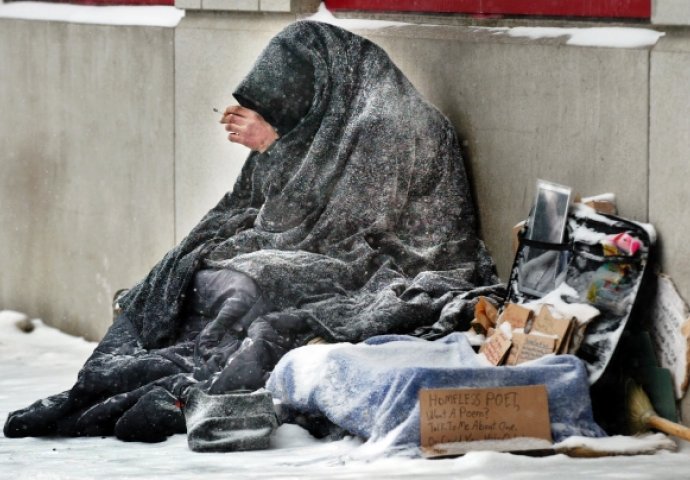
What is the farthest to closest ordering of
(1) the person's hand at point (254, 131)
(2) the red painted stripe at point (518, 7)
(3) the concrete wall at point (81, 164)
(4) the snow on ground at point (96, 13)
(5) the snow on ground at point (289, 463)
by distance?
1. (3) the concrete wall at point (81, 164)
2. (4) the snow on ground at point (96, 13)
3. (1) the person's hand at point (254, 131)
4. (2) the red painted stripe at point (518, 7)
5. (5) the snow on ground at point (289, 463)

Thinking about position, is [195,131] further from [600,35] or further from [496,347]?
[496,347]

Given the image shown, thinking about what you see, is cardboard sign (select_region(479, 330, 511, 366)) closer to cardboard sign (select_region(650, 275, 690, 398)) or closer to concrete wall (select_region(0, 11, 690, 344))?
cardboard sign (select_region(650, 275, 690, 398))

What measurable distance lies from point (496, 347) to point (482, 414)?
23.9 inches

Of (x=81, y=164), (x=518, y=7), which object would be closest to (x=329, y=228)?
(x=518, y=7)

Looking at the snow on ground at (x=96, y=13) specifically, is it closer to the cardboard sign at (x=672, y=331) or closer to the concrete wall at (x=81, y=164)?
the concrete wall at (x=81, y=164)

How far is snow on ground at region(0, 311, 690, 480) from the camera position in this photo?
6590mm

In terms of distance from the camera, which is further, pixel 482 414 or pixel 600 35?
pixel 600 35

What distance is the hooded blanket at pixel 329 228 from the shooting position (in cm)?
798

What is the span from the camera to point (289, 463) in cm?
688

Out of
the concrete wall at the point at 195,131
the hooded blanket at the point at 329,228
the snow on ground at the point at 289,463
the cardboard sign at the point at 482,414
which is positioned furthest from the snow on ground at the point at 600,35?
the snow on ground at the point at 289,463

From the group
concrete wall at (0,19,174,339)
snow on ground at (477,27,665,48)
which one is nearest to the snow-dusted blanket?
snow on ground at (477,27,665,48)

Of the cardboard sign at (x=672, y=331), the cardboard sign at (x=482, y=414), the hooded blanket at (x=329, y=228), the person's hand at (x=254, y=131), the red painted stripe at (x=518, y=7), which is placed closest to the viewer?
the cardboard sign at (x=482, y=414)

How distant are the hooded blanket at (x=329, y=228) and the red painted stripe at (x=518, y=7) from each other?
0.37 meters

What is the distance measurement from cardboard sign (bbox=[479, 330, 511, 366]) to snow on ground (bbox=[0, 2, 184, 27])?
139 inches
